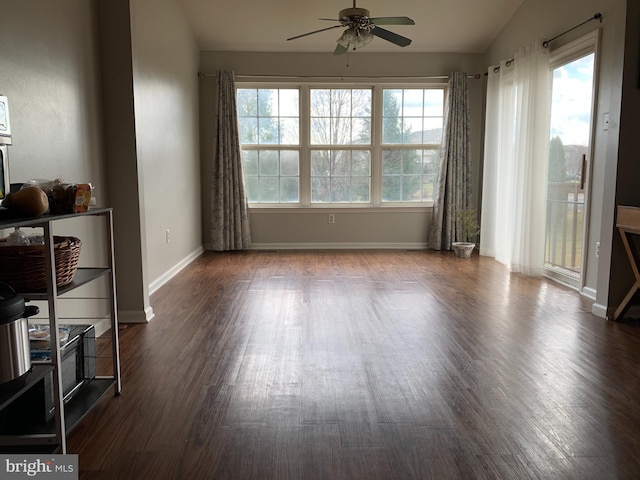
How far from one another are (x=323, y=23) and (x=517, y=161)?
2770mm

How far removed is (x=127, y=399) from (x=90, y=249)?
1.22m

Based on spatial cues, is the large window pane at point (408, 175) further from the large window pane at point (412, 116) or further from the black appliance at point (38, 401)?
the black appliance at point (38, 401)

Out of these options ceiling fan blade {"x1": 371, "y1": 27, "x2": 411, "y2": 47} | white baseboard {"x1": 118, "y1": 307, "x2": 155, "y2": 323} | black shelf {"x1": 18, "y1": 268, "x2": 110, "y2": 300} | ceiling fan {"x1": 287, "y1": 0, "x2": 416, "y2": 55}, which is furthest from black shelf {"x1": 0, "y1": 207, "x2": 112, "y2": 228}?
ceiling fan blade {"x1": 371, "y1": 27, "x2": 411, "y2": 47}

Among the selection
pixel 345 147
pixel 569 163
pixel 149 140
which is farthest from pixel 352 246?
pixel 149 140

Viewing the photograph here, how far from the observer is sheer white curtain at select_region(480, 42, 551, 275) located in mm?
4910

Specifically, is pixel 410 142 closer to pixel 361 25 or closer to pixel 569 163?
pixel 569 163

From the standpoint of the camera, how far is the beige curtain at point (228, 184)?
20.9ft

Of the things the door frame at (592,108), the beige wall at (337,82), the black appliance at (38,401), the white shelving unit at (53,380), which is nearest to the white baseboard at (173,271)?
the beige wall at (337,82)

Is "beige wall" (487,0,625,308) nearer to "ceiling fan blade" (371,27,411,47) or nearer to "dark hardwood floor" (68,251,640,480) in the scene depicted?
"dark hardwood floor" (68,251,640,480)

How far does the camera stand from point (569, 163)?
15.3ft

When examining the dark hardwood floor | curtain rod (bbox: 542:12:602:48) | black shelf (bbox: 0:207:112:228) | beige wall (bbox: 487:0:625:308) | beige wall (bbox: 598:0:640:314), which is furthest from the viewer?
curtain rod (bbox: 542:12:602:48)

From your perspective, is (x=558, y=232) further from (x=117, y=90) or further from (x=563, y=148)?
(x=117, y=90)

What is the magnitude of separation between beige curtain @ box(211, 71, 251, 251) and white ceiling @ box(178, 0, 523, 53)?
540 mm

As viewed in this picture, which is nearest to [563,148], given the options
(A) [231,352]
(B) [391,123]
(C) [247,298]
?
(B) [391,123]
